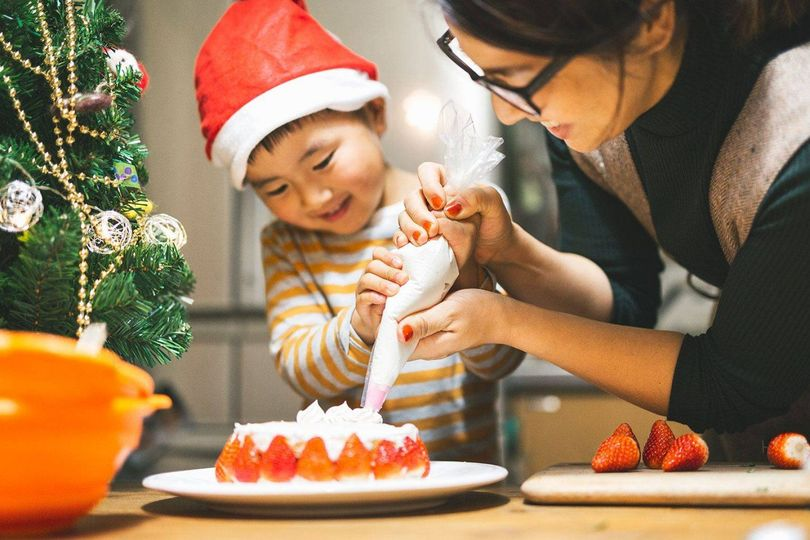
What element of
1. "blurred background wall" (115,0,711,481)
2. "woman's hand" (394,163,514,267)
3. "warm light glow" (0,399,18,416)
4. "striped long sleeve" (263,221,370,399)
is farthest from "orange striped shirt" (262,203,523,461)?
"blurred background wall" (115,0,711,481)

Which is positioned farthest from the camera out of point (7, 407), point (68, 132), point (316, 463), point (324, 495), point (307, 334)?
point (307, 334)

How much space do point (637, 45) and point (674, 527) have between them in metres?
0.54

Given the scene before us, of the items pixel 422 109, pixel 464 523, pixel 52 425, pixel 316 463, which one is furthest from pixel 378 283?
pixel 422 109

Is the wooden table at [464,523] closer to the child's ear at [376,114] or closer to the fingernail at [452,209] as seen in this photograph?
the fingernail at [452,209]

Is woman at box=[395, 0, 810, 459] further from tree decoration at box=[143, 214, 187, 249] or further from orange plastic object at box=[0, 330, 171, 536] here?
orange plastic object at box=[0, 330, 171, 536]

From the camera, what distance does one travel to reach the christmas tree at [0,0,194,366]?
98cm

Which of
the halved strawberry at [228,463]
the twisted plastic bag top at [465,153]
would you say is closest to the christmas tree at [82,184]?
the halved strawberry at [228,463]

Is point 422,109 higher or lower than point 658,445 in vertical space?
higher

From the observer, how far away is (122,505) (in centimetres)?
100

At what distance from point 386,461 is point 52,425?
15.1 inches

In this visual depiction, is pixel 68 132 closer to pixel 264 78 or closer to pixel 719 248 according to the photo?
pixel 264 78

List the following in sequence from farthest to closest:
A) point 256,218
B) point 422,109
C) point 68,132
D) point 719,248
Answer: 1. point 256,218
2. point 422,109
3. point 719,248
4. point 68,132

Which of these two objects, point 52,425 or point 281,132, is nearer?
point 52,425

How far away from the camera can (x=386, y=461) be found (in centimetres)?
98
